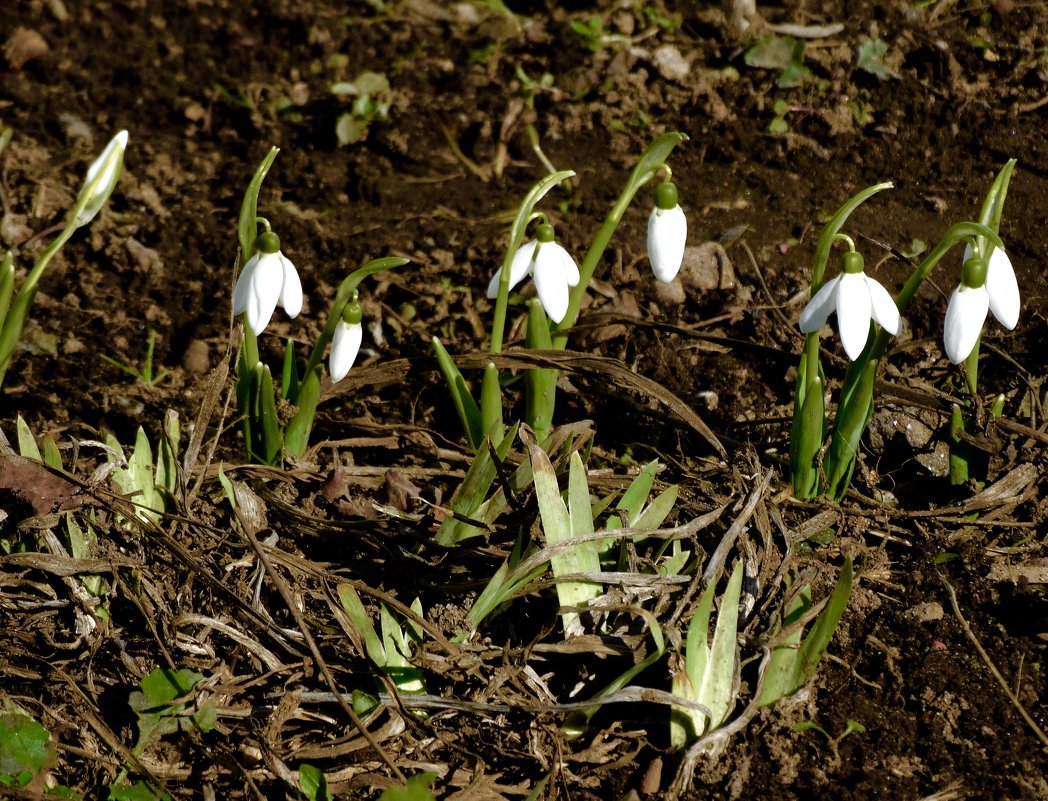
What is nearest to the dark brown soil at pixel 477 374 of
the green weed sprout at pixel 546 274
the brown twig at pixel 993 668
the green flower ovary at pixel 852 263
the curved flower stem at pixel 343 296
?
the brown twig at pixel 993 668

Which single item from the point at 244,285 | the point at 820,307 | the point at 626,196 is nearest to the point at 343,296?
the point at 244,285

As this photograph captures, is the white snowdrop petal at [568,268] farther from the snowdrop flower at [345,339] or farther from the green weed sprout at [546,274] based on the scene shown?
the snowdrop flower at [345,339]

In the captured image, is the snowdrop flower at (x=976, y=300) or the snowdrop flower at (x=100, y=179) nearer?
the snowdrop flower at (x=976, y=300)

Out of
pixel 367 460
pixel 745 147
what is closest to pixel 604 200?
pixel 745 147

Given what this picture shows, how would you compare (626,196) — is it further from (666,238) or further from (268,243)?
(268,243)

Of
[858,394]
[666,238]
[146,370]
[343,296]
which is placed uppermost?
[666,238]
